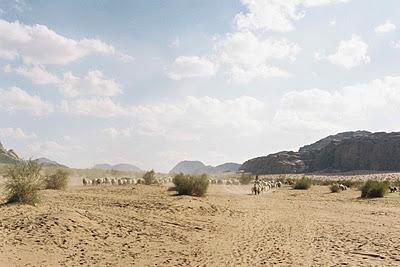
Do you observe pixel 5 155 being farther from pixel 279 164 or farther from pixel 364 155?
pixel 364 155

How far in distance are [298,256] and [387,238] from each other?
4.82 m

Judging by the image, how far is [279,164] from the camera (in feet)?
446

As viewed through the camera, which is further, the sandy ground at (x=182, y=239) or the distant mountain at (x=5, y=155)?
the distant mountain at (x=5, y=155)

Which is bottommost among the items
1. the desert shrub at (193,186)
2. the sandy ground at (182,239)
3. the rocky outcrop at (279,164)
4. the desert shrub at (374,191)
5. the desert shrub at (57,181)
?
the sandy ground at (182,239)

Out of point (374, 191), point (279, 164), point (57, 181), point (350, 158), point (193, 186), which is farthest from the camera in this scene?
point (279, 164)

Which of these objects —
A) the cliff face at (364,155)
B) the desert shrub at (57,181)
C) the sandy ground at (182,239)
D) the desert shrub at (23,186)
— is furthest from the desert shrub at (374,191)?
the cliff face at (364,155)

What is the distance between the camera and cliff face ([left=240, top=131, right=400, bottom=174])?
395 ft

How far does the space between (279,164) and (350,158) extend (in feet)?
66.8

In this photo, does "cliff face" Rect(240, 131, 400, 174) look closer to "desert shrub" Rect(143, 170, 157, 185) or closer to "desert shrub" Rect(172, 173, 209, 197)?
"desert shrub" Rect(143, 170, 157, 185)

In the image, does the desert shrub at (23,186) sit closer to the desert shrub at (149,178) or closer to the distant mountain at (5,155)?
the desert shrub at (149,178)

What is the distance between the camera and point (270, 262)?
12.6 metres

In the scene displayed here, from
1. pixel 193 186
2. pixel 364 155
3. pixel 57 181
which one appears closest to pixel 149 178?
pixel 57 181

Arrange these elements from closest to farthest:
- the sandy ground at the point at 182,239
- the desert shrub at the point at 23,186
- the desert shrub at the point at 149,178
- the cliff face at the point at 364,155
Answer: the sandy ground at the point at 182,239 < the desert shrub at the point at 23,186 < the desert shrub at the point at 149,178 < the cliff face at the point at 364,155

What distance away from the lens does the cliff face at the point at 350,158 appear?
120 meters
